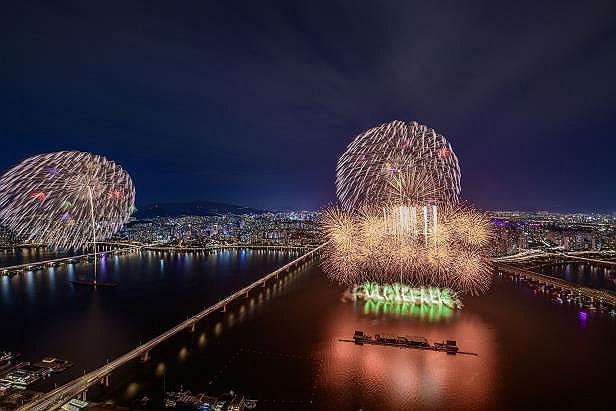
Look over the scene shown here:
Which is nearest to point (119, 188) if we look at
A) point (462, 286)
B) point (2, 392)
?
point (2, 392)

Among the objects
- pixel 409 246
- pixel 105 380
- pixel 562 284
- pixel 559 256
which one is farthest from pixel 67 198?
pixel 559 256

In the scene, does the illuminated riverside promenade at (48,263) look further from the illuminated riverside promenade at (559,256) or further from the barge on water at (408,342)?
the illuminated riverside promenade at (559,256)

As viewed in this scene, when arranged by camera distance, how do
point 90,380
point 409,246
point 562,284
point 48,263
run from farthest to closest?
point 48,263
point 562,284
point 409,246
point 90,380

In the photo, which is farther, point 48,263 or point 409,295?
point 48,263

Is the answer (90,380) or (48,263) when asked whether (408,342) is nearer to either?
(90,380)

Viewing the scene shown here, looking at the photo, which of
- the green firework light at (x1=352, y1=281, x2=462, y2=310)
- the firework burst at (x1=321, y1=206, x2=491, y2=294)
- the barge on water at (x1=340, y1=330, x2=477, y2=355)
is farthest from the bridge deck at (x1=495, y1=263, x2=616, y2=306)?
the barge on water at (x1=340, y1=330, x2=477, y2=355)

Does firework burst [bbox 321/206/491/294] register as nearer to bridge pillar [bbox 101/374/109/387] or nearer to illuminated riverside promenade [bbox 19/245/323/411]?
illuminated riverside promenade [bbox 19/245/323/411]
